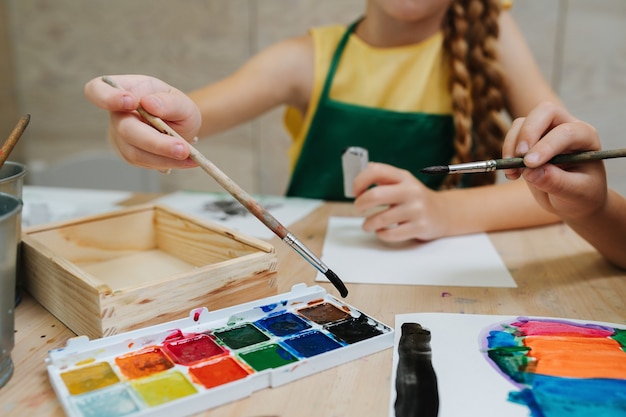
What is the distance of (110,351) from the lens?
1.47 feet

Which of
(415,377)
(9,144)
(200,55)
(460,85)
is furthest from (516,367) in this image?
(200,55)

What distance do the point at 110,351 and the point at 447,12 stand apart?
96cm

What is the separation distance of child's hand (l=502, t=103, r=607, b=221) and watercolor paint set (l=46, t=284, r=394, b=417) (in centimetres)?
24

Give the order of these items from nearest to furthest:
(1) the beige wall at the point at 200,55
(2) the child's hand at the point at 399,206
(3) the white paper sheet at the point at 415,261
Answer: (3) the white paper sheet at the point at 415,261 < (2) the child's hand at the point at 399,206 < (1) the beige wall at the point at 200,55

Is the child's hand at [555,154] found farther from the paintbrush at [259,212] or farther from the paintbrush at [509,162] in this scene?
the paintbrush at [259,212]

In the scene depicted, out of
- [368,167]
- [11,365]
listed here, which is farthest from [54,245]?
[368,167]

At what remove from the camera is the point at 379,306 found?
0.58 metres

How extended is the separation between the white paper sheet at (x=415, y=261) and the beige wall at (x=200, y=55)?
111cm

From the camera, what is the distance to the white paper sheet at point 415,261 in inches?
25.9

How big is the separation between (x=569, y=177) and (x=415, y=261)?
0.70 ft

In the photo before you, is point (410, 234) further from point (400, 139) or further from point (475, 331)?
point (400, 139)

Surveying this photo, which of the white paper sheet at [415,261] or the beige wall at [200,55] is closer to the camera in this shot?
the white paper sheet at [415,261]

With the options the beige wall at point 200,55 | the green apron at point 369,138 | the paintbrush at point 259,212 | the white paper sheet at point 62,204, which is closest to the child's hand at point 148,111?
the paintbrush at point 259,212

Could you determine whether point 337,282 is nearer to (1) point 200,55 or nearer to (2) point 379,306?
(2) point 379,306
